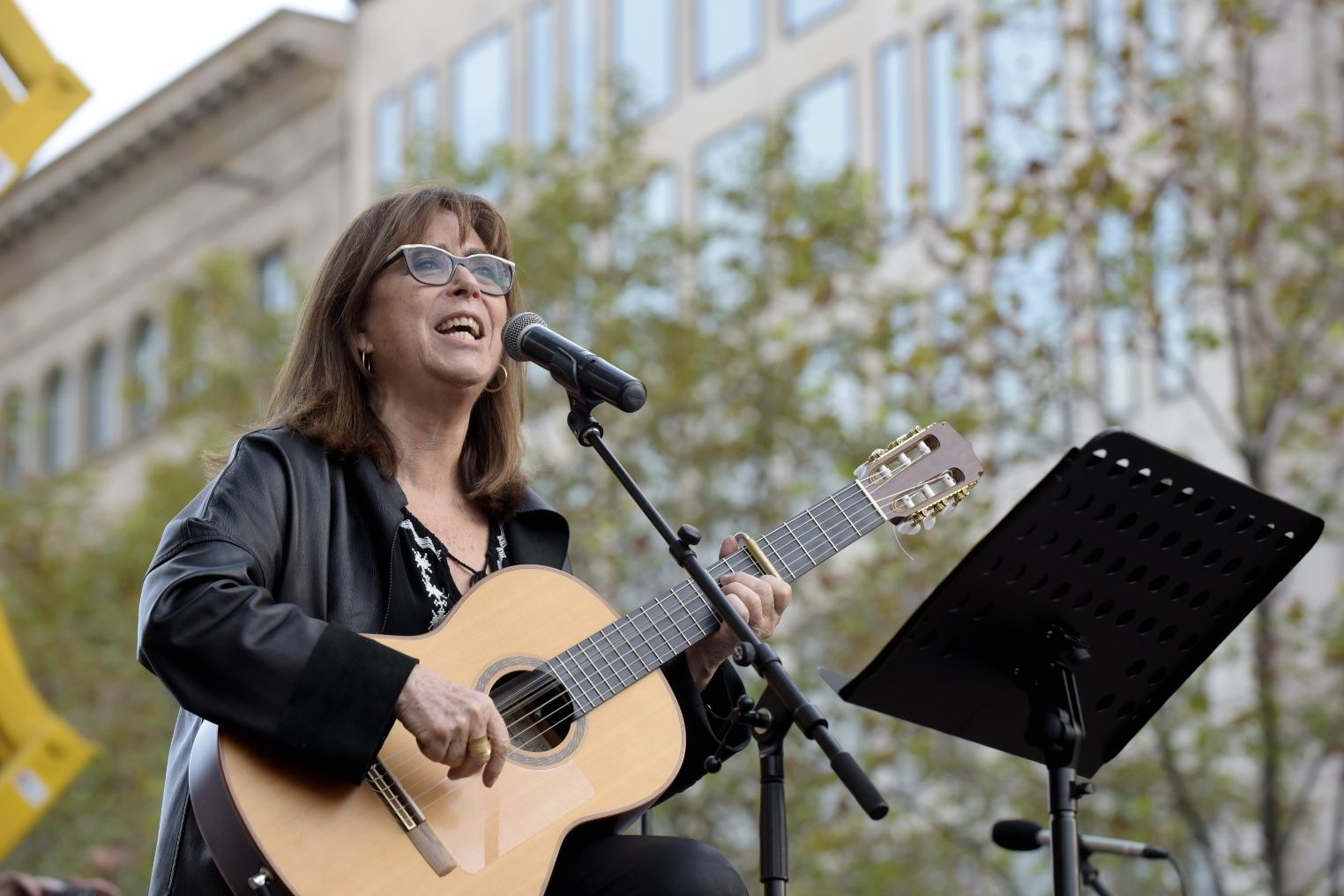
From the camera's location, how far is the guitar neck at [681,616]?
433 centimetres

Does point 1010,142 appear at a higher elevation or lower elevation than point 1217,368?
higher

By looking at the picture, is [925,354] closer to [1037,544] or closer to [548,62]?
[1037,544]

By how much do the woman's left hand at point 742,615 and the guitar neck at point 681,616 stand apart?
0.06 metres

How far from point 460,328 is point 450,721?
109cm

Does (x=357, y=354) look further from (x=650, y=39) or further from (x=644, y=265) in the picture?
(x=650, y=39)

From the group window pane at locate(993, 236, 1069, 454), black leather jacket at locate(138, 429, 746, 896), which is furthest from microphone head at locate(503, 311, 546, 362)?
window pane at locate(993, 236, 1069, 454)

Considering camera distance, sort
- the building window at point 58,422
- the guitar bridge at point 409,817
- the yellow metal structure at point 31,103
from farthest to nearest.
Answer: the building window at point 58,422
the yellow metal structure at point 31,103
the guitar bridge at point 409,817

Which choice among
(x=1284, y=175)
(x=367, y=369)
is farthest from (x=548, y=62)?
(x=367, y=369)

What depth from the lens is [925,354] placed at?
528 inches

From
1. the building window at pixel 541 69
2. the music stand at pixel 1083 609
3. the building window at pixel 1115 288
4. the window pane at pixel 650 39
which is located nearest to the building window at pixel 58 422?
the building window at pixel 541 69

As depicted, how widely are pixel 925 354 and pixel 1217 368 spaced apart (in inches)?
379

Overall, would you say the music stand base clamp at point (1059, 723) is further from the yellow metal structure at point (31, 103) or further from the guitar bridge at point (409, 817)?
the yellow metal structure at point (31, 103)

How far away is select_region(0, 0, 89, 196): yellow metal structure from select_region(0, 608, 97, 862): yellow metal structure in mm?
2539

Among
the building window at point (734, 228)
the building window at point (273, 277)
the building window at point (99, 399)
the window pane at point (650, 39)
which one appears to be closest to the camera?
the building window at point (734, 228)
